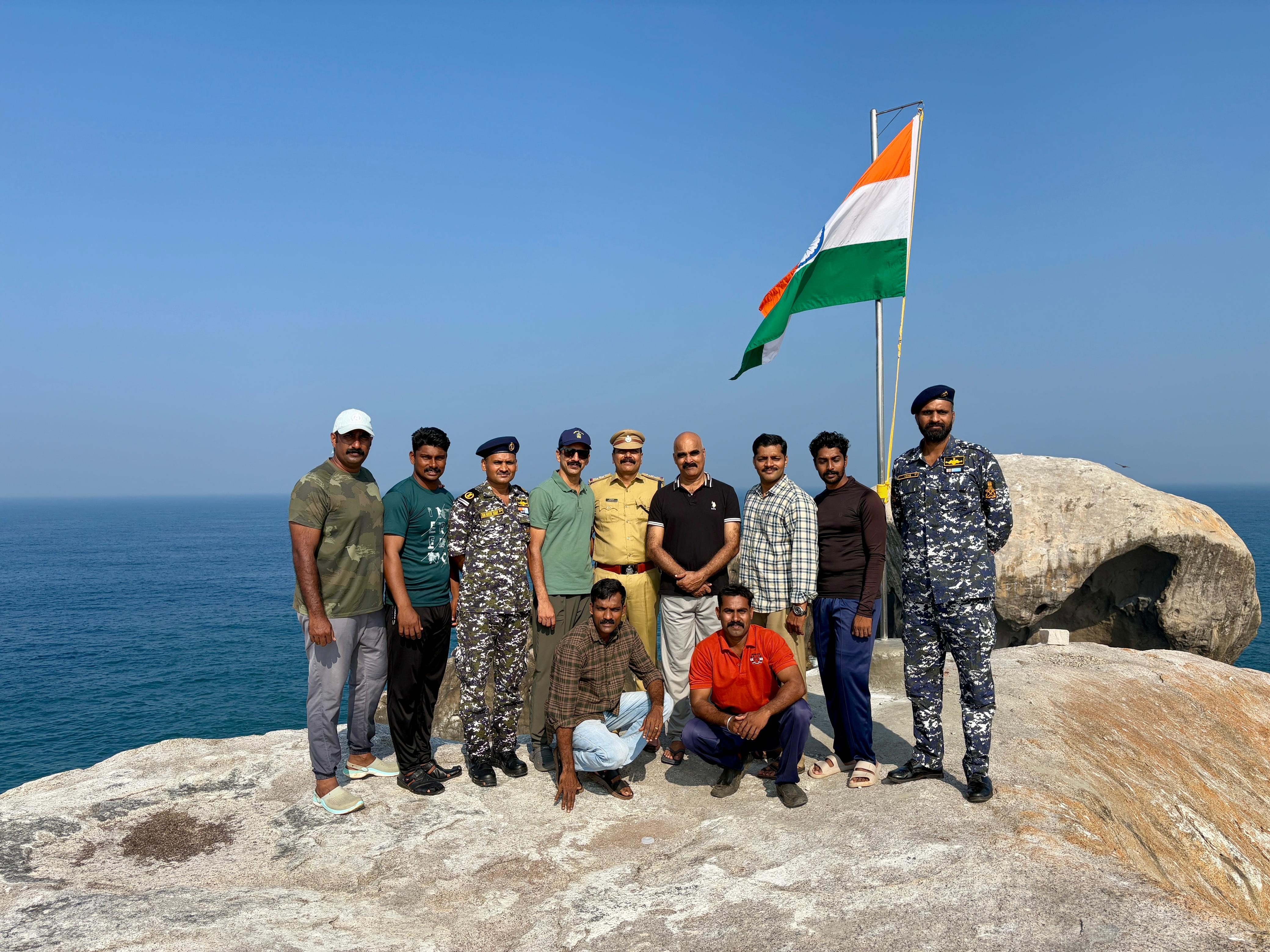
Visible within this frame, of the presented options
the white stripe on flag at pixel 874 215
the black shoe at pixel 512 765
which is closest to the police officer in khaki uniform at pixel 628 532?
the black shoe at pixel 512 765

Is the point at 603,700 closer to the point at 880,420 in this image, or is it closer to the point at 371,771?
the point at 371,771

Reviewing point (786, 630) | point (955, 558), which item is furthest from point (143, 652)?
point (955, 558)

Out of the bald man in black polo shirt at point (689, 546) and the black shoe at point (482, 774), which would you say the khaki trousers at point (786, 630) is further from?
the black shoe at point (482, 774)

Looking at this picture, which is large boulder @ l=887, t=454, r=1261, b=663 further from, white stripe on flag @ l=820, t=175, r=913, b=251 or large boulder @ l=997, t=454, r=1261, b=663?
white stripe on flag @ l=820, t=175, r=913, b=251

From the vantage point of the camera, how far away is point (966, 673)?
4.96 m

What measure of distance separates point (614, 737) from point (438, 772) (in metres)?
1.42

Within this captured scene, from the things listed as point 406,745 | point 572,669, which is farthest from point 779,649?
point 406,745

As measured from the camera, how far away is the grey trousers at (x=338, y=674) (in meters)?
5.17

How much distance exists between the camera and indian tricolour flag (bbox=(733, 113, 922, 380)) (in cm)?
893

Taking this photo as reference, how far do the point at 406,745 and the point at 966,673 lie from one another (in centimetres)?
394

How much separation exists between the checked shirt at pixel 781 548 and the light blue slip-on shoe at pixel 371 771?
305 cm

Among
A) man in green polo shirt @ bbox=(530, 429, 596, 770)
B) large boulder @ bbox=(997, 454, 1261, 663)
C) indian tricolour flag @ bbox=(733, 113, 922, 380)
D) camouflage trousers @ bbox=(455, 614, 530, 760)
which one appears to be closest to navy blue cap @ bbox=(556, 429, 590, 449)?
man in green polo shirt @ bbox=(530, 429, 596, 770)

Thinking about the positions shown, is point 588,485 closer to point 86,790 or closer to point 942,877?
point 942,877

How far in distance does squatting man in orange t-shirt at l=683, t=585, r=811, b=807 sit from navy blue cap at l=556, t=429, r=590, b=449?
1531mm
